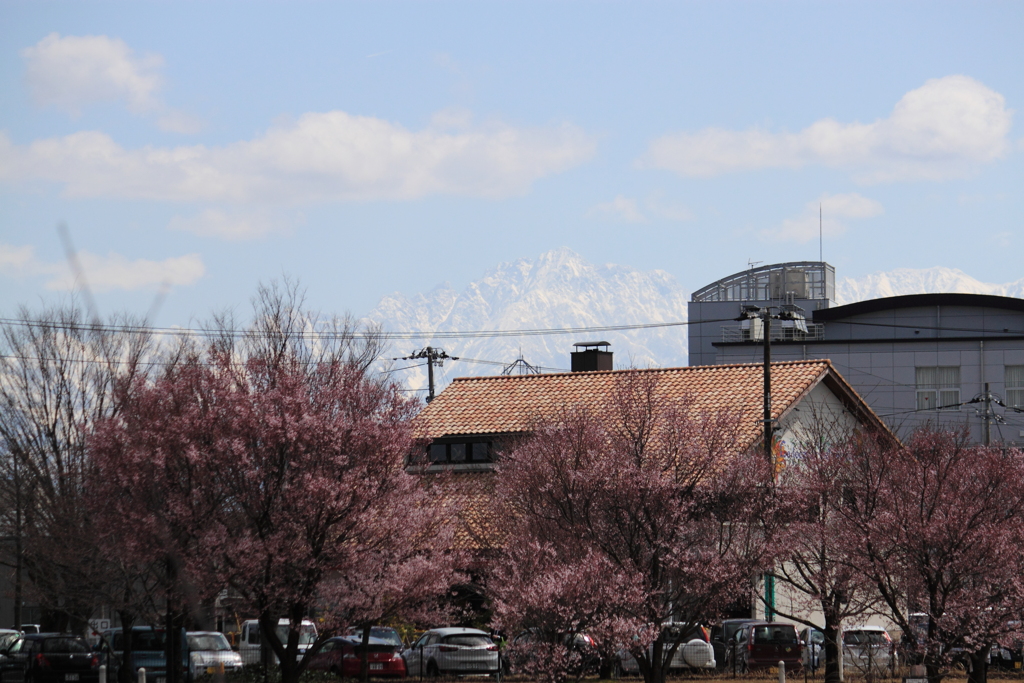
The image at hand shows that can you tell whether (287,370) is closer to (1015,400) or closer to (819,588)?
(819,588)

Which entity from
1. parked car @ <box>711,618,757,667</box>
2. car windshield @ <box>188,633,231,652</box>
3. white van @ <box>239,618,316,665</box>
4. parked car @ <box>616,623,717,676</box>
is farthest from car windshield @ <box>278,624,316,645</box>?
parked car @ <box>711,618,757,667</box>

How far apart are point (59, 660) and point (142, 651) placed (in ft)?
6.15

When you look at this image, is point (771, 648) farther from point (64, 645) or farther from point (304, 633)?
point (64, 645)

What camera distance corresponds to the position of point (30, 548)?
3002cm

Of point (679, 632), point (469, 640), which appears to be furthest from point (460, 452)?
point (679, 632)

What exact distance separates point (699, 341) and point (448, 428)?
64.2m

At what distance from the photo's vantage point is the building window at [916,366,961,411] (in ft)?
242

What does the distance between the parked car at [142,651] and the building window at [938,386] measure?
185 ft

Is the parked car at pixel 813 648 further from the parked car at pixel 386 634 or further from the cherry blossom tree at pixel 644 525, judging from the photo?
the parked car at pixel 386 634

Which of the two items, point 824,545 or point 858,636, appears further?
point 858,636

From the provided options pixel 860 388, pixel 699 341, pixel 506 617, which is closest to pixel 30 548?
pixel 506 617

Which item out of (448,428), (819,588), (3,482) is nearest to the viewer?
(819,588)

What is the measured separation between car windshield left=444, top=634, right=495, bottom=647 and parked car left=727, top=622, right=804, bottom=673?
20.3 feet

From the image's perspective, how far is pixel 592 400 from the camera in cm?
3481
